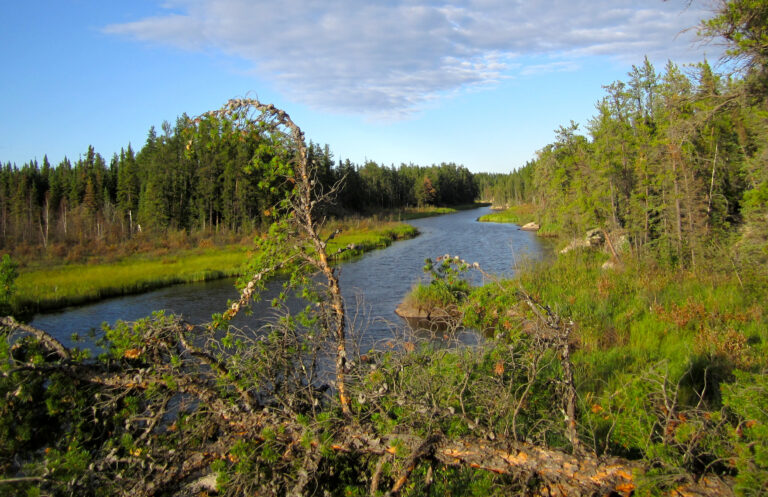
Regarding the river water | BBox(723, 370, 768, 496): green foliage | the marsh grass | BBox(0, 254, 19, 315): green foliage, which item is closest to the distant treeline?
the river water

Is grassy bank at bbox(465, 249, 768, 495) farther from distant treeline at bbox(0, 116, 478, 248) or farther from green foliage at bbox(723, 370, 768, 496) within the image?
distant treeline at bbox(0, 116, 478, 248)

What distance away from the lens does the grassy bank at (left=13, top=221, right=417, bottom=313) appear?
20.7 m

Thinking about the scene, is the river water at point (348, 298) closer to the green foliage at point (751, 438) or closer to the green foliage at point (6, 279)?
the green foliage at point (6, 279)

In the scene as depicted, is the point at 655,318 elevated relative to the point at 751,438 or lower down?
lower down

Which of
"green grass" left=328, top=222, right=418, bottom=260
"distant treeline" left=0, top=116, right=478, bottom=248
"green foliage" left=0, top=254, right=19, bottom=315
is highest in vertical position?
"distant treeline" left=0, top=116, right=478, bottom=248

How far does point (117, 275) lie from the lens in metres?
26.0

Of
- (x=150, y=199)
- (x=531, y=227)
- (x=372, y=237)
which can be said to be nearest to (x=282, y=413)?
(x=372, y=237)

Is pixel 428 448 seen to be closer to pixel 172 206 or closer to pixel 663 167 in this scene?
pixel 663 167

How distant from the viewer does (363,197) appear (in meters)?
77.6

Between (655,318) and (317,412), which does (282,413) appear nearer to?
(317,412)

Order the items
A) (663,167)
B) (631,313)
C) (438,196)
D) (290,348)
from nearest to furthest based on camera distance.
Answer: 1. (290,348)
2. (631,313)
3. (663,167)
4. (438,196)

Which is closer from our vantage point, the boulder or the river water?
the river water

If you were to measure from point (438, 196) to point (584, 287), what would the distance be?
10190 centimetres

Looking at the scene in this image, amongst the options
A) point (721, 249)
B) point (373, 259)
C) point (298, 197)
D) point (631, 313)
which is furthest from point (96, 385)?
point (373, 259)
